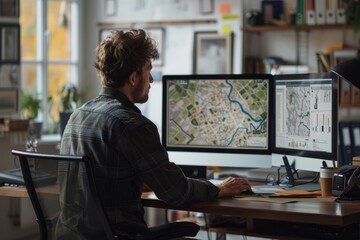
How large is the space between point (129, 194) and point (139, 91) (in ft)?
1.38

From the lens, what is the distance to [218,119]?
3.41m

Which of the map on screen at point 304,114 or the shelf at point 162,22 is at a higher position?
the shelf at point 162,22

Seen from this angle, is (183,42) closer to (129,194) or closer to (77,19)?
(77,19)

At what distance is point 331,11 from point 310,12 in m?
0.18

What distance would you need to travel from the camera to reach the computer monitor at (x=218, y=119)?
11.0ft

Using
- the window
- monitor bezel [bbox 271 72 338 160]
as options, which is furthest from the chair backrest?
the window

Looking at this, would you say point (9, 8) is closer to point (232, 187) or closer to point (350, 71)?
point (232, 187)

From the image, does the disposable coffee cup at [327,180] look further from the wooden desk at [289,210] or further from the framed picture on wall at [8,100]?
the framed picture on wall at [8,100]

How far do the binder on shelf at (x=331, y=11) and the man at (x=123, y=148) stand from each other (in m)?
3.45

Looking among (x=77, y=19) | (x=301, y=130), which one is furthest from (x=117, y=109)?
(x=77, y=19)

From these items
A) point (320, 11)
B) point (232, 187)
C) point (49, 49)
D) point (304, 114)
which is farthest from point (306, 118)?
point (49, 49)

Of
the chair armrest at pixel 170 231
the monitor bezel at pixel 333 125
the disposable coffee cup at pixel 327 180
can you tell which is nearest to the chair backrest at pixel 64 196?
the chair armrest at pixel 170 231

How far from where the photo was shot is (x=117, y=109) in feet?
8.50

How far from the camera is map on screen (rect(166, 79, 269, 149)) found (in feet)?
11.0
